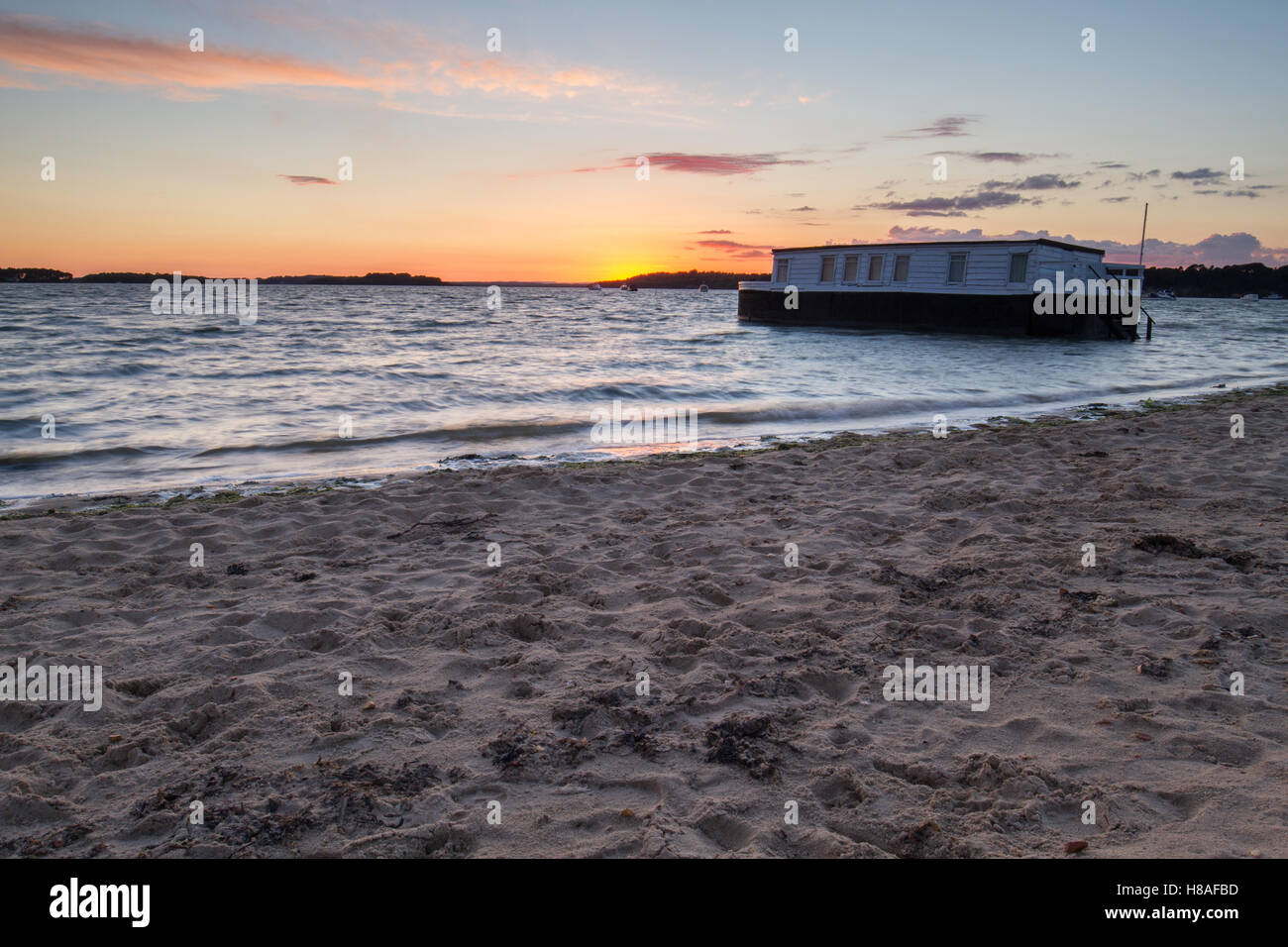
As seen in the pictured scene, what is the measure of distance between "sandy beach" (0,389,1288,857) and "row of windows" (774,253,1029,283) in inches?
1164

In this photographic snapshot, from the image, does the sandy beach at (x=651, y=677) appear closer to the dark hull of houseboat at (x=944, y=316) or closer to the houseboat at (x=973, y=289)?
the dark hull of houseboat at (x=944, y=316)

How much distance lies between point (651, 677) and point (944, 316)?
35.7m

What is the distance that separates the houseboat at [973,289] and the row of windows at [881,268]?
5cm

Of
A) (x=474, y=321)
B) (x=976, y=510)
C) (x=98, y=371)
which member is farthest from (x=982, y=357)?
(x=474, y=321)

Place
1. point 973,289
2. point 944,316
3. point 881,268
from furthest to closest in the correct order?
point 881,268, point 944,316, point 973,289

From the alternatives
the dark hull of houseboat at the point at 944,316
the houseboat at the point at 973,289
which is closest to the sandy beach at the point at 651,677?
the dark hull of houseboat at the point at 944,316

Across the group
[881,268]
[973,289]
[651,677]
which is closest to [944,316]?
[973,289]

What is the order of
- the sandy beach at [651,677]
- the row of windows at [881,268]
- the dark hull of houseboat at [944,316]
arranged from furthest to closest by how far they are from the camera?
the row of windows at [881,268], the dark hull of houseboat at [944,316], the sandy beach at [651,677]

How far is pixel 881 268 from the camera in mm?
38531

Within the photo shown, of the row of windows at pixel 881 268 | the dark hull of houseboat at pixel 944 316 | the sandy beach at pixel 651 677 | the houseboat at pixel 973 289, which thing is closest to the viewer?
the sandy beach at pixel 651 677

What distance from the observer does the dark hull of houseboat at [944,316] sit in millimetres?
32844

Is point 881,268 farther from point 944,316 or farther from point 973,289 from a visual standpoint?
point 973,289
